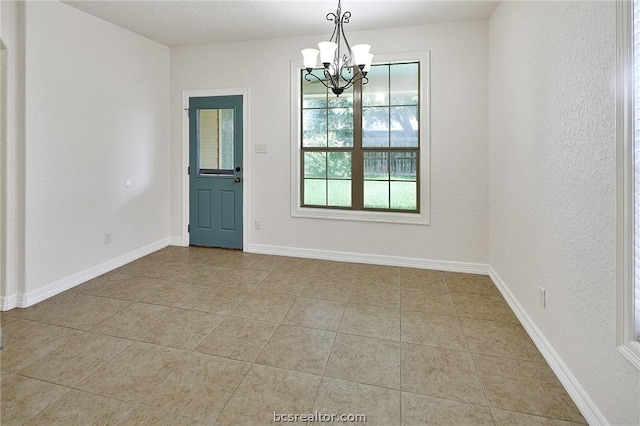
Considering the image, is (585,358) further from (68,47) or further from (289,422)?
(68,47)

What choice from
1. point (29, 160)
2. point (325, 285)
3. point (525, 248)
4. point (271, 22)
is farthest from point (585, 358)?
point (29, 160)

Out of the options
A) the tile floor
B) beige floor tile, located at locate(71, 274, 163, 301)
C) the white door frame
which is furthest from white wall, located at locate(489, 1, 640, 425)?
beige floor tile, located at locate(71, 274, 163, 301)

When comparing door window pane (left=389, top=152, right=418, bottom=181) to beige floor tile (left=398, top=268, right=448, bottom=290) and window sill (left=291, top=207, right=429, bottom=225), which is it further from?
beige floor tile (left=398, top=268, right=448, bottom=290)

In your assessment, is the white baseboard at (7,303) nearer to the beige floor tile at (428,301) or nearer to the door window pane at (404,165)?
the beige floor tile at (428,301)

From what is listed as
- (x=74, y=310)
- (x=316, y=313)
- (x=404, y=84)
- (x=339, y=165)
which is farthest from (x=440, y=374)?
(x=404, y=84)

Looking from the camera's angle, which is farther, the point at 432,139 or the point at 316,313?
the point at 432,139

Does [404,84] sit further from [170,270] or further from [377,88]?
[170,270]

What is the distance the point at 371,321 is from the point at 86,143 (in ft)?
10.7

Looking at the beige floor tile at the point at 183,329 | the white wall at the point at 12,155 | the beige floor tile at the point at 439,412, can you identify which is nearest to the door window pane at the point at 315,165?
the beige floor tile at the point at 183,329

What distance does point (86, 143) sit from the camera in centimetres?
347

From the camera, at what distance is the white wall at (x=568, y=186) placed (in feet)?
4.93

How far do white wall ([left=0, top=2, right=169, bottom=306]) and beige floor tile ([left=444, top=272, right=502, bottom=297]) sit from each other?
370 cm

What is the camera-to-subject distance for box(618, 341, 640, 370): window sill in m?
1.31

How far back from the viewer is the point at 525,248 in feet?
8.44
